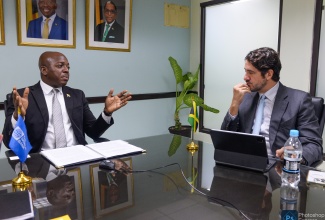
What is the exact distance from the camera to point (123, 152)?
168 centimetres

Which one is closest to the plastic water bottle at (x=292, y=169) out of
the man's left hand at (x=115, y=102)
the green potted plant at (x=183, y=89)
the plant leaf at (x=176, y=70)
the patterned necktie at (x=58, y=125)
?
the man's left hand at (x=115, y=102)

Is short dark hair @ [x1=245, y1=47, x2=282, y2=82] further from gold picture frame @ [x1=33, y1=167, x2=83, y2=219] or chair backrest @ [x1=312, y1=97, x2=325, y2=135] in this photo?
gold picture frame @ [x1=33, y1=167, x2=83, y2=219]

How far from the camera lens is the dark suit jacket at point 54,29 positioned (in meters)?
2.96

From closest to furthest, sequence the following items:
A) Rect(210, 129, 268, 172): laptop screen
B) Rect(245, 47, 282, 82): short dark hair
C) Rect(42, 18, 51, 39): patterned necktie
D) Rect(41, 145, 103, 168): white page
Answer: Rect(210, 129, 268, 172): laptop screen
Rect(41, 145, 103, 168): white page
Rect(245, 47, 282, 82): short dark hair
Rect(42, 18, 51, 39): patterned necktie

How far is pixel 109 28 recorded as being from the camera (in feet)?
11.4

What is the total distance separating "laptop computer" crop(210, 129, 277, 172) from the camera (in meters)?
1.36

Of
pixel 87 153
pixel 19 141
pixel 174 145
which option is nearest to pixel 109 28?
pixel 174 145

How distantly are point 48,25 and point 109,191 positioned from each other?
2419 mm

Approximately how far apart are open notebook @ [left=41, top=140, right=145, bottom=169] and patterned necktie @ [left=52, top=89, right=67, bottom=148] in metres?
0.33

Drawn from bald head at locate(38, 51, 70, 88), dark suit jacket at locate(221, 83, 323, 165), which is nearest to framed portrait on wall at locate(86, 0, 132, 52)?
bald head at locate(38, 51, 70, 88)

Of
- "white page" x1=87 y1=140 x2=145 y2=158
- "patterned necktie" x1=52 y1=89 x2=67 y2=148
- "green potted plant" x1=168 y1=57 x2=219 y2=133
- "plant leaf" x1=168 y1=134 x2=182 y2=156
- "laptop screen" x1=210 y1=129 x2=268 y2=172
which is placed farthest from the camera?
"green potted plant" x1=168 y1=57 x2=219 y2=133

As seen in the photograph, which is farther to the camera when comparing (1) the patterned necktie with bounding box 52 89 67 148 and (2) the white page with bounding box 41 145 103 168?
(1) the patterned necktie with bounding box 52 89 67 148

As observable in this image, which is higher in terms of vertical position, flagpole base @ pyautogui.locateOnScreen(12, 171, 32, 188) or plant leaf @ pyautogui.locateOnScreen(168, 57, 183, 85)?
plant leaf @ pyautogui.locateOnScreen(168, 57, 183, 85)

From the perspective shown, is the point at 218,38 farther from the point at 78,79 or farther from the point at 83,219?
the point at 83,219
